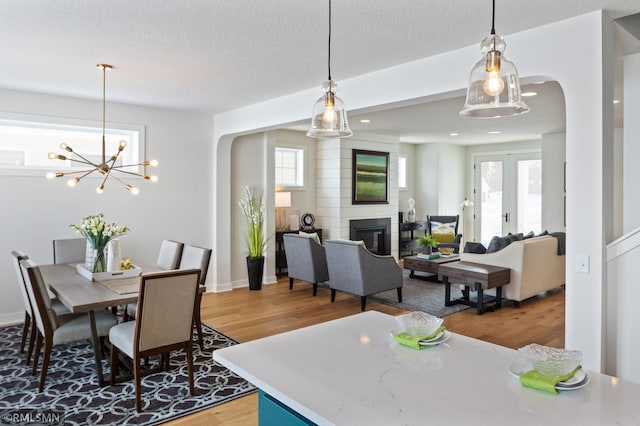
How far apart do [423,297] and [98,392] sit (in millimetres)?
4174

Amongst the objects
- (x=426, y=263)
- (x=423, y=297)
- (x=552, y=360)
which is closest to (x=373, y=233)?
(x=426, y=263)

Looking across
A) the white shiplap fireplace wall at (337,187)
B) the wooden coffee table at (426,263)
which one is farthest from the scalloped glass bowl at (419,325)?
the white shiplap fireplace wall at (337,187)

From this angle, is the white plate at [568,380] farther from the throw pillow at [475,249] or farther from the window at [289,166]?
the window at [289,166]

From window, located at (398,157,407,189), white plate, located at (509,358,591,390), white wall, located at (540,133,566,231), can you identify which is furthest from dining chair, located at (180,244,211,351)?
white wall, located at (540,133,566,231)

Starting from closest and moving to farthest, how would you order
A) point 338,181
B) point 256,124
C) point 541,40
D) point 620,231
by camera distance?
1. point 541,40
2. point 620,231
3. point 256,124
4. point 338,181

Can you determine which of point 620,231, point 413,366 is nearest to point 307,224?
point 620,231

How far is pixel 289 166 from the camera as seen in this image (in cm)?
816

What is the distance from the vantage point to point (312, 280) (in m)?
6.18

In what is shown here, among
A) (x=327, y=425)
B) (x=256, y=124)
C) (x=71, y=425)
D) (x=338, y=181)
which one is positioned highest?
(x=256, y=124)

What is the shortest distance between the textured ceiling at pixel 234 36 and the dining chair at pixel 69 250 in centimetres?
166

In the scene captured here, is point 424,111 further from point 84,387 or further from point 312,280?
point 84,387

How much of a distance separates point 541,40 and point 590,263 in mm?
1486

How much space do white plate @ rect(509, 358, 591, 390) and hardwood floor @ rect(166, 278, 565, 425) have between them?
298 cm

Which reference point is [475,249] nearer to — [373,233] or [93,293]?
[373,233]
